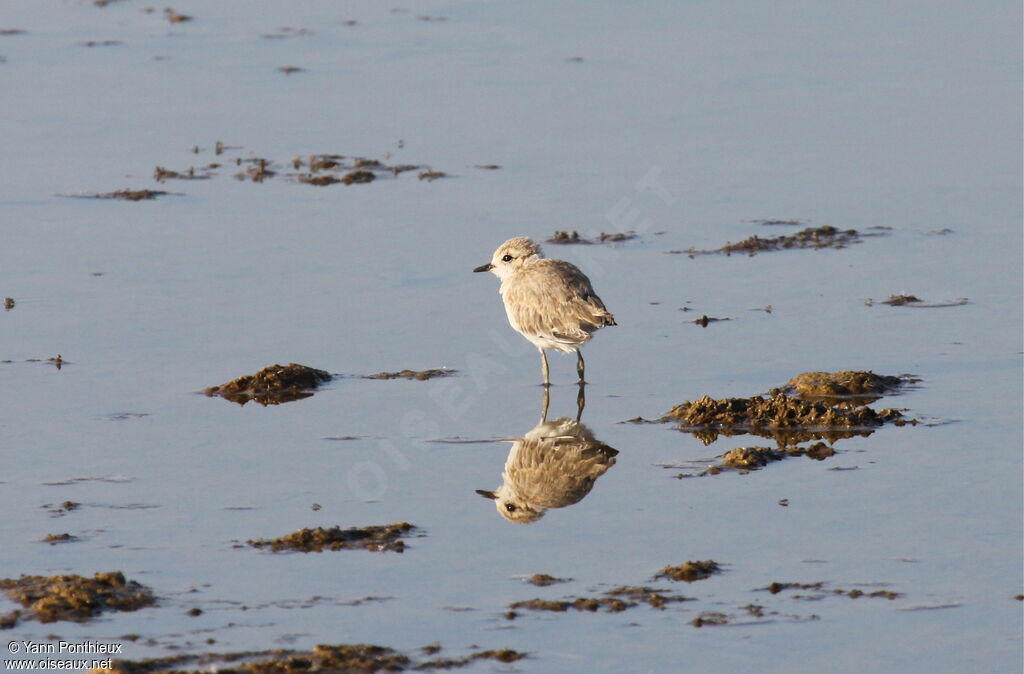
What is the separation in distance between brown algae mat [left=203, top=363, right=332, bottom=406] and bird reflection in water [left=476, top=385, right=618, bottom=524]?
1.83 m

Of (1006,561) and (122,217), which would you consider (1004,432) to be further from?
(122,217)

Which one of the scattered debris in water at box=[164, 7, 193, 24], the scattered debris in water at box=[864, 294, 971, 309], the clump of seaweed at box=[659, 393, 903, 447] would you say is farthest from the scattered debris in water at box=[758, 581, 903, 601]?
the scattered debris in water at box=[164, 7, 193, 24]

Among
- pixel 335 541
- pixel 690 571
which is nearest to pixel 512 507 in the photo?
pixel 335 541

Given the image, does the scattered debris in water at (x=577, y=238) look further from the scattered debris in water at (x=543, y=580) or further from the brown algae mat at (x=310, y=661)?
the brown algae mat at (x=310, y=661)

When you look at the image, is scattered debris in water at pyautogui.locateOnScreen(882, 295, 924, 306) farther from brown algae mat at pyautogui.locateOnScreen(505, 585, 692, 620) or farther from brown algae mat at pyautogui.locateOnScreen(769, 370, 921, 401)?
brown algae mat at pyautogui.locateOnScreen(505, 585, 692, 620)

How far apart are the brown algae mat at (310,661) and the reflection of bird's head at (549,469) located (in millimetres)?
2118

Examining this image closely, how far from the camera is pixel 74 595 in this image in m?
8.52

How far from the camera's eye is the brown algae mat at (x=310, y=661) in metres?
7.77

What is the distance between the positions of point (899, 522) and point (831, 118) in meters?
10.6

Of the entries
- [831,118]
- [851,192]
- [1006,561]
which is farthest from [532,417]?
[831,118]

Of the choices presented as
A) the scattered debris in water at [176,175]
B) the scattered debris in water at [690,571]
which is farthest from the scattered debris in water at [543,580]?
the scattered debris in water at [176,175]

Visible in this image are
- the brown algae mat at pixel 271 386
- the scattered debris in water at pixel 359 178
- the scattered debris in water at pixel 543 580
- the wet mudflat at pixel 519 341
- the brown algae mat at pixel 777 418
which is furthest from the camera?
the scattered debris in water at pixel 359 178

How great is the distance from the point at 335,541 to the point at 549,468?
1973 mm

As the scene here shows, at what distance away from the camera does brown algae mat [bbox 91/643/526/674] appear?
25.5 ft
